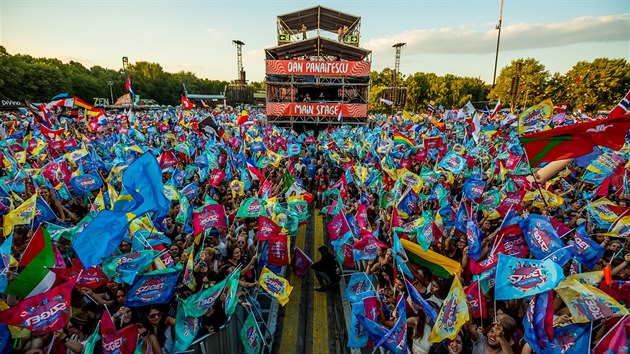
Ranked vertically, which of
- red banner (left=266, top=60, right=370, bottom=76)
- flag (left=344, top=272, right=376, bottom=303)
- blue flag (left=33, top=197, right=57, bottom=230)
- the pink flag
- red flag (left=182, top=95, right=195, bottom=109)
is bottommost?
flag (left=344, top=272, right=376, bottom=303)

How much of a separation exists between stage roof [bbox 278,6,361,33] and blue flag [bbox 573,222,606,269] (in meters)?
26.2

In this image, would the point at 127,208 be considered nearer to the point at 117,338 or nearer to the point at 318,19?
the point at 117,338

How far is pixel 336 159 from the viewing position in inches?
533

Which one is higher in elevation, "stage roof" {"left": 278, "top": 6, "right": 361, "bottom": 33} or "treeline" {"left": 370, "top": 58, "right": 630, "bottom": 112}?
"stage roof" {"left": 278, "top": 6, "right": 361, "bottom": 33}

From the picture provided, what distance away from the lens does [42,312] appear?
3.40 meters

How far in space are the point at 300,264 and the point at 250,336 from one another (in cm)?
269

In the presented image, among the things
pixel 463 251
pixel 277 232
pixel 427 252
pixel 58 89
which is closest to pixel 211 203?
pixel 277 232

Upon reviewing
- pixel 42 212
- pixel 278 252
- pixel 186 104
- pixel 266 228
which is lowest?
pixel 278 252

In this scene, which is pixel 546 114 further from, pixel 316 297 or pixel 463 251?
pixel 316 297

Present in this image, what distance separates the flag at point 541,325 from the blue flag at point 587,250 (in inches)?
88.8

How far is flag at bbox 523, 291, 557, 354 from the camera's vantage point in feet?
10.8

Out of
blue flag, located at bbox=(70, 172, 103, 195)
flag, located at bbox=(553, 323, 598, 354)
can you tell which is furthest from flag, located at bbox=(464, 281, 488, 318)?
blue flag, located at bbox=(70, 172, 103, 195)

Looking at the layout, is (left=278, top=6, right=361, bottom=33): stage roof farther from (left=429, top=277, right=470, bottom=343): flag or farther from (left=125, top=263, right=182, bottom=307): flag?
(left=429, top=277, right=470, bottom=343): flag

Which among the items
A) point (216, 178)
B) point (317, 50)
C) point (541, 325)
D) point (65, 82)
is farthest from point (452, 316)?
point (65, 82)
